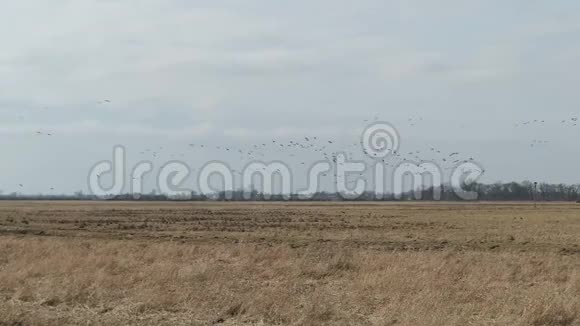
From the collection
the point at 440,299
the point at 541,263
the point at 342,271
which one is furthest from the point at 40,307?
the point at 541,263

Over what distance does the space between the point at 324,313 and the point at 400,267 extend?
18.6ft

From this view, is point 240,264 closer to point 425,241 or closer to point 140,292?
point 140,292

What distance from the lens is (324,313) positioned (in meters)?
8.72

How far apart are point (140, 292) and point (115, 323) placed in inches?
88.4

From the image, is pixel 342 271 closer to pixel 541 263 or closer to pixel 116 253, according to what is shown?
pixel 541 263

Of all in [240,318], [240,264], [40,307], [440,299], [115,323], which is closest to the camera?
[115,323]

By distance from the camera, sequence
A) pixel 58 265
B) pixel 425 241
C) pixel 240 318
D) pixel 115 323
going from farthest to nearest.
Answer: pixel 425 241 → pixel 58 265 → pixel 240 318 → pixel 115 323

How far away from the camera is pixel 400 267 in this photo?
1404 centimetres

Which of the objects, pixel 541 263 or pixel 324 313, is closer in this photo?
pixel 324 313

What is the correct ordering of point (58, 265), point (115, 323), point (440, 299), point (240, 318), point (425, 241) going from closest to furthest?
point (115, 323)
point (240, 318)
point (440, 299)
point (58, 265)
point (425, 241)

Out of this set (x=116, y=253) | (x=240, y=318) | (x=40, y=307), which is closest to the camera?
(x=240, y=318)

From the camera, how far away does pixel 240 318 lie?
862cm

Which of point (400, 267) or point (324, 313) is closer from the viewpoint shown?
point (324, 313)

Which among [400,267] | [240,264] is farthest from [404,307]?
[240,264]
